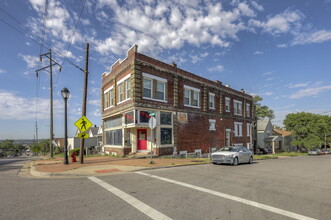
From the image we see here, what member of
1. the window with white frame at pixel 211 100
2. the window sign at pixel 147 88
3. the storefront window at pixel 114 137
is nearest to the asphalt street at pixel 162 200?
the window sign at pixel 147 88

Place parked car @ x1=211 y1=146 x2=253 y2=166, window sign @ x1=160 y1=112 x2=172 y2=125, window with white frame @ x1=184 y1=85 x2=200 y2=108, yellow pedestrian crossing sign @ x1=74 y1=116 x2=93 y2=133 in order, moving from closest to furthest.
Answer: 1. yellow pedestrian crossing sign @ x1=74 y1=116 x2=93 y2=133
2. parked car @ x1=211 y1=146 x2=253 y2=166
3. window sign @ x1=160 y1=112 x2=172 y2=125
4. window with white frame @ x1=184 y1=85 x2=200 y2=108

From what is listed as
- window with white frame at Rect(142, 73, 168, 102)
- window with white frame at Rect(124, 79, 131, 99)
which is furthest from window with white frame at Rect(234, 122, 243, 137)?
window with white frame at Rect(124, 79, 131, 99)

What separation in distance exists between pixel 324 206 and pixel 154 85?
14564 mm

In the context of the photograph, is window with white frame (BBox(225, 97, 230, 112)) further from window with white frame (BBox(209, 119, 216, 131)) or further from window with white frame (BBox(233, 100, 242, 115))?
window with white frame (BBox(209, 119, 216, 131))

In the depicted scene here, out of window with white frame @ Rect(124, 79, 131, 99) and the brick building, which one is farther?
window with white frame @ Rect(124, 79, 131, 99)

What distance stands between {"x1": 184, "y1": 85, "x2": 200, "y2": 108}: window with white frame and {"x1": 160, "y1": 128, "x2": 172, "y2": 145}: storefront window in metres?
3.80

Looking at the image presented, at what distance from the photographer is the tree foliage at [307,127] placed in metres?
46.9

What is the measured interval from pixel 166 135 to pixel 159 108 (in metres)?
2.44

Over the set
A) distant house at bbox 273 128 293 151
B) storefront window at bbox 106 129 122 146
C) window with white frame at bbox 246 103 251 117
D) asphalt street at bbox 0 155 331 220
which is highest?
window with white frame at bbox 246 103 251 117

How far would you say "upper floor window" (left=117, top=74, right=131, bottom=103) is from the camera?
18078 millimetres

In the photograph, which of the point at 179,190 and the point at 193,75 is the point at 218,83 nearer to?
the point at 193,75

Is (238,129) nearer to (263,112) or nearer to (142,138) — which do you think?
(142,138)

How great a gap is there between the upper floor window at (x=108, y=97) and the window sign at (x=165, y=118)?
5.74 meters

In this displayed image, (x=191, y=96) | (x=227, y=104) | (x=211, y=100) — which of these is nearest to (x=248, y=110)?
(x=227, y=104)
